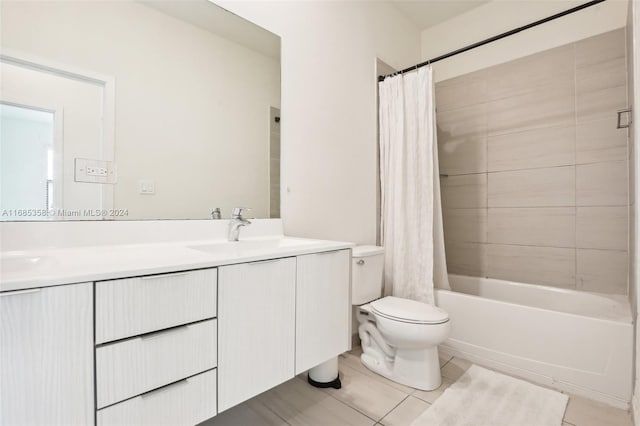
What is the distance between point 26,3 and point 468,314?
2571 mm

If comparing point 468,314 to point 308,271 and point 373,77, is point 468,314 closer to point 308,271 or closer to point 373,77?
point 308,271

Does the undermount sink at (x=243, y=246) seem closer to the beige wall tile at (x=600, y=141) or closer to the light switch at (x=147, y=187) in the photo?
the light switch at (x=147, y=187)

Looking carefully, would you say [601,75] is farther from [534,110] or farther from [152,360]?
[152,360]

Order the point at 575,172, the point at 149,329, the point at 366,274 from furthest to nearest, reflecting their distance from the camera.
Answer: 1. the point at 575,172
2. the point at 366,274
3. the point at 149,329

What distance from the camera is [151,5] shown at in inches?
51.1

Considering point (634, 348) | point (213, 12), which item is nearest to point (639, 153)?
point (634, 348)

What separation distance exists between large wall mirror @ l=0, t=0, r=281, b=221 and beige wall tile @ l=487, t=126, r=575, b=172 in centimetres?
190

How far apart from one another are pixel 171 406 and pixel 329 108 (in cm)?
177

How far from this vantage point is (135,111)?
4.15ft

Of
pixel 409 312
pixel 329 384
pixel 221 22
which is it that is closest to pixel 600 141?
pixel 409 312

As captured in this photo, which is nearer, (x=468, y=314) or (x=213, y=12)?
(x=213, y=12)

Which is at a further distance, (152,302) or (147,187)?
(147,187)

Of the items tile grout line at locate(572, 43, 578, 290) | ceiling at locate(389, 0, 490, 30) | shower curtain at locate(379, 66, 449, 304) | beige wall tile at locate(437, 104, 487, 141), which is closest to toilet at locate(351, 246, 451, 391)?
shower curtain at locate(379, 66, 449, 304)

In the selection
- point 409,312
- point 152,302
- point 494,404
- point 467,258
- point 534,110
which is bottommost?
point 494,404
